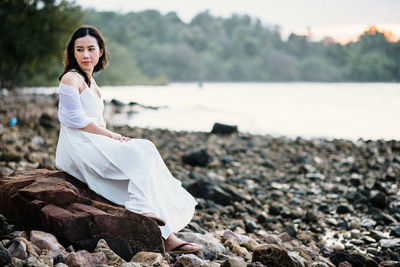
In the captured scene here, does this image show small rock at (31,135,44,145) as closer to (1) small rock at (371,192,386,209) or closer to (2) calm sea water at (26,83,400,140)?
(1) small rock at (371,192,386,209)

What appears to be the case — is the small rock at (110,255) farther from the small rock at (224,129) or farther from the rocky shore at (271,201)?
the small rock at (224,129)

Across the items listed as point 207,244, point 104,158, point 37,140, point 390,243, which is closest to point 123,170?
point 104,158

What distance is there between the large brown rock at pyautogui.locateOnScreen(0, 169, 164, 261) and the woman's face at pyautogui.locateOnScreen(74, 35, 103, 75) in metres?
1.19

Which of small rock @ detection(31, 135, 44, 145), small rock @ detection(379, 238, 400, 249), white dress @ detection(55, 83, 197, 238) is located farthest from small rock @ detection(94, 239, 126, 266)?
small rock @ detection(31, 135, 44, 145)

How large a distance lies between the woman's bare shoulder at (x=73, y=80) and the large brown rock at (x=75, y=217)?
3.01ft

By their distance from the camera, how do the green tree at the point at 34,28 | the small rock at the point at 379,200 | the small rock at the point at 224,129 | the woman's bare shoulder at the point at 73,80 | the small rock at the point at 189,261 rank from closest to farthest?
the small rock at the point at 189,261, the woman's bare shoulder at the point at 73,80, the small rock at the point at 379,200, the small rock at the point at 224,129, the green tree at the point at 34,28

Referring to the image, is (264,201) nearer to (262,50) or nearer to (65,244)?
(65,244)

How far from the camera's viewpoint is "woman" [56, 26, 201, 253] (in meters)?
3.66

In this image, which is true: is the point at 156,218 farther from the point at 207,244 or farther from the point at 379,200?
the point at 379,200

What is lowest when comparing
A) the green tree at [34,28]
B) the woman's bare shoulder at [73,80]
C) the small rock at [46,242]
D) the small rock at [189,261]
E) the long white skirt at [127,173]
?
the small rock at [189,261]

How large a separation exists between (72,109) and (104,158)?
0.58 meters

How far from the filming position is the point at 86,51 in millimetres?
4078

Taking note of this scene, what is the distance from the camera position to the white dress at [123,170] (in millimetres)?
3656

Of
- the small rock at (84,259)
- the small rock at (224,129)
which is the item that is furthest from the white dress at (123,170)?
the small rock at (224,129)
